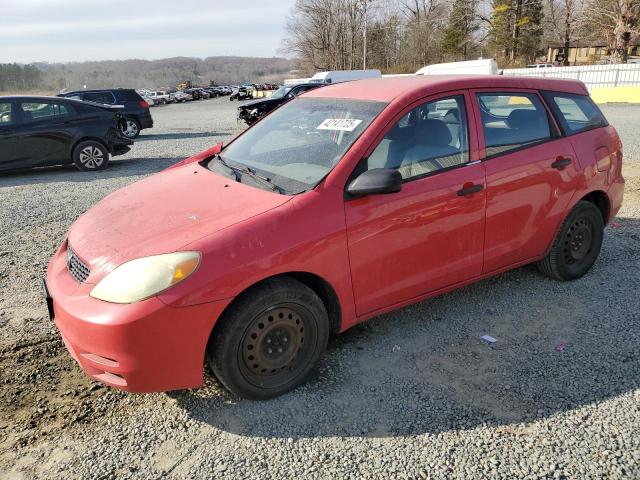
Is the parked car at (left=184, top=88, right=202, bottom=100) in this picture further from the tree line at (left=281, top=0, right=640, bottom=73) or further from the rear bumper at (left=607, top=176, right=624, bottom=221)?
the rear bumper at (left=607, top=176, right=624, bottom=221)

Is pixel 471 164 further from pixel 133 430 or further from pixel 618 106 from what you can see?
pixel 618 106

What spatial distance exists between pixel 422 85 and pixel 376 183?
99 centimetres

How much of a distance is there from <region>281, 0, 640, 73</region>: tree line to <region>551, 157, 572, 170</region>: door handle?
123ft

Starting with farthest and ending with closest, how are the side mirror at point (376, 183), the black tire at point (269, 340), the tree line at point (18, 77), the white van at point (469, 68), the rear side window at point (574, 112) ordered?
the tree line at point (18, 77)
the white van at point (469, 68)
the rear side window at point (574, 112)
the side mirror at point (376, 183)
the black tire at point (269, 340)

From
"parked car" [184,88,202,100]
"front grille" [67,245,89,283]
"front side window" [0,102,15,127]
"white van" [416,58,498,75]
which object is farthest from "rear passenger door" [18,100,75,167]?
"parked car" [184,88,202,100]

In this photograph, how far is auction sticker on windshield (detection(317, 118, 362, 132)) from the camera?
3.28 meters

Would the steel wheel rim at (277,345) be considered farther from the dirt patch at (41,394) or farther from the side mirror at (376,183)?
the dirt patch at (41,394)

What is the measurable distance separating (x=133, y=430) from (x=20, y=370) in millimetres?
1104

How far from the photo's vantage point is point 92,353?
2.58 metres

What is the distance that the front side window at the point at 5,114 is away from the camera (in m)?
9.72

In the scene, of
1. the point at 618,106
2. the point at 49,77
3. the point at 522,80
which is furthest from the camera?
the point at 49,77

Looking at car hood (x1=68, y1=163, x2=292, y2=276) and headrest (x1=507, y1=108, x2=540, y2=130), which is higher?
headrest (x1=507, y1=108, x2=540, y2=130)

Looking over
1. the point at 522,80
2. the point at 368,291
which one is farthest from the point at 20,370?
the point at 522,80

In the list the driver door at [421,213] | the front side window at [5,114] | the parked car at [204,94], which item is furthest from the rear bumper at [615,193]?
the parked car at [204,94]
